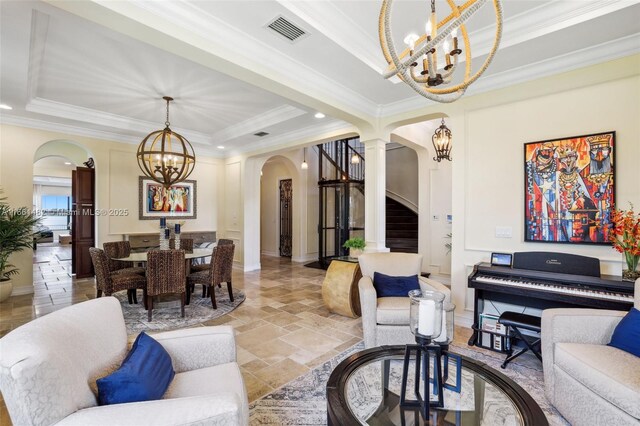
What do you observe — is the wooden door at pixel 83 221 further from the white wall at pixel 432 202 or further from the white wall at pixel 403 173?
the white wall at pixel 403 173

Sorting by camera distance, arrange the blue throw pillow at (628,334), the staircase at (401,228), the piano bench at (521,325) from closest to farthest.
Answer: the blue throw pillow at (628,334) → the piano bench at (521,325) → the staircase at (401,228)

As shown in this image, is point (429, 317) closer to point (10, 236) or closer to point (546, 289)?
point (546, 289)

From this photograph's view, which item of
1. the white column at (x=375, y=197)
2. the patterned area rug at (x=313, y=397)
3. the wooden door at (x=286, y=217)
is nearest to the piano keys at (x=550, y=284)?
the patterned area rug at (x=313, y=397)

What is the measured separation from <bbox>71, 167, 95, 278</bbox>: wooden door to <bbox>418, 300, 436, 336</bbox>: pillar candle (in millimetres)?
7007

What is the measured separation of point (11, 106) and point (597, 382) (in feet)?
23.2

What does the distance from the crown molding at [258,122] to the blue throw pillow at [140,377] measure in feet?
12.6

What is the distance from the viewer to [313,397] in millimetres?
2201

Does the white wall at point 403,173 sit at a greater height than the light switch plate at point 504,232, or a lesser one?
greater

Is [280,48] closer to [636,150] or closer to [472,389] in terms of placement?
[472,389]

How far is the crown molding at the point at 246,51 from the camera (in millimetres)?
2326

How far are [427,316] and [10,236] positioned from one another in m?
5.79

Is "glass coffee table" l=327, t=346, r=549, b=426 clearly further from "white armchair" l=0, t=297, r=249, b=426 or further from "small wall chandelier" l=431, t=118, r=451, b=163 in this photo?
"small wall chandelier" l=431, t=118, r=451, b=163

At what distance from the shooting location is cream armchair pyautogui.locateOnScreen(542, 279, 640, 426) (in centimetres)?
160

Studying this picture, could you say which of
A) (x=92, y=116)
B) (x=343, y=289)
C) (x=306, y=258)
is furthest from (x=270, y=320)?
(x=306, y=258)
